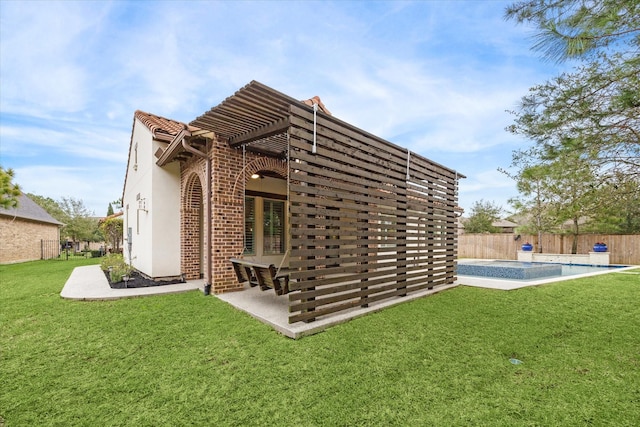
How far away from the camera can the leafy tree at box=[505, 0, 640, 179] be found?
2793 mm

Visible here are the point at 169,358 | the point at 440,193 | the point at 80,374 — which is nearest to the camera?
the point at 80,374

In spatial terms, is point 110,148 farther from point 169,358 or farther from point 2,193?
point 169,358

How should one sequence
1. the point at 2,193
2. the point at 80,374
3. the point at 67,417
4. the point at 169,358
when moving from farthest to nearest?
the point at 2,193
the point at 169,358
the point at 80,374
the point at 67,417

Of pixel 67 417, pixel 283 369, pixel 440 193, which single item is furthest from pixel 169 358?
pixel 440 193

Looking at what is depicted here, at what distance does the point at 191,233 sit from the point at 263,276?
4.02 m

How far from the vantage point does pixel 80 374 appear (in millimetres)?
2965

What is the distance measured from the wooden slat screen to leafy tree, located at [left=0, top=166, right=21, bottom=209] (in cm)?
1768

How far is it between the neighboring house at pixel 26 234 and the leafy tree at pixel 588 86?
78.7 feet

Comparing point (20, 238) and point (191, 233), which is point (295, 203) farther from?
point (20, 238)

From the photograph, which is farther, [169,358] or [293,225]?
[293,225]

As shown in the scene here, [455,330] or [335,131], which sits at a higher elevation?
[335,131]

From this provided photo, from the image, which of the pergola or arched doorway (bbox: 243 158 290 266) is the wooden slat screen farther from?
Result: arched doorway (bbox: 243 158 290 266)

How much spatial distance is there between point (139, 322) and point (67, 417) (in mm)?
2429

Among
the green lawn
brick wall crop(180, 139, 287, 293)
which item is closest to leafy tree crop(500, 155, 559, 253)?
the green lawn
